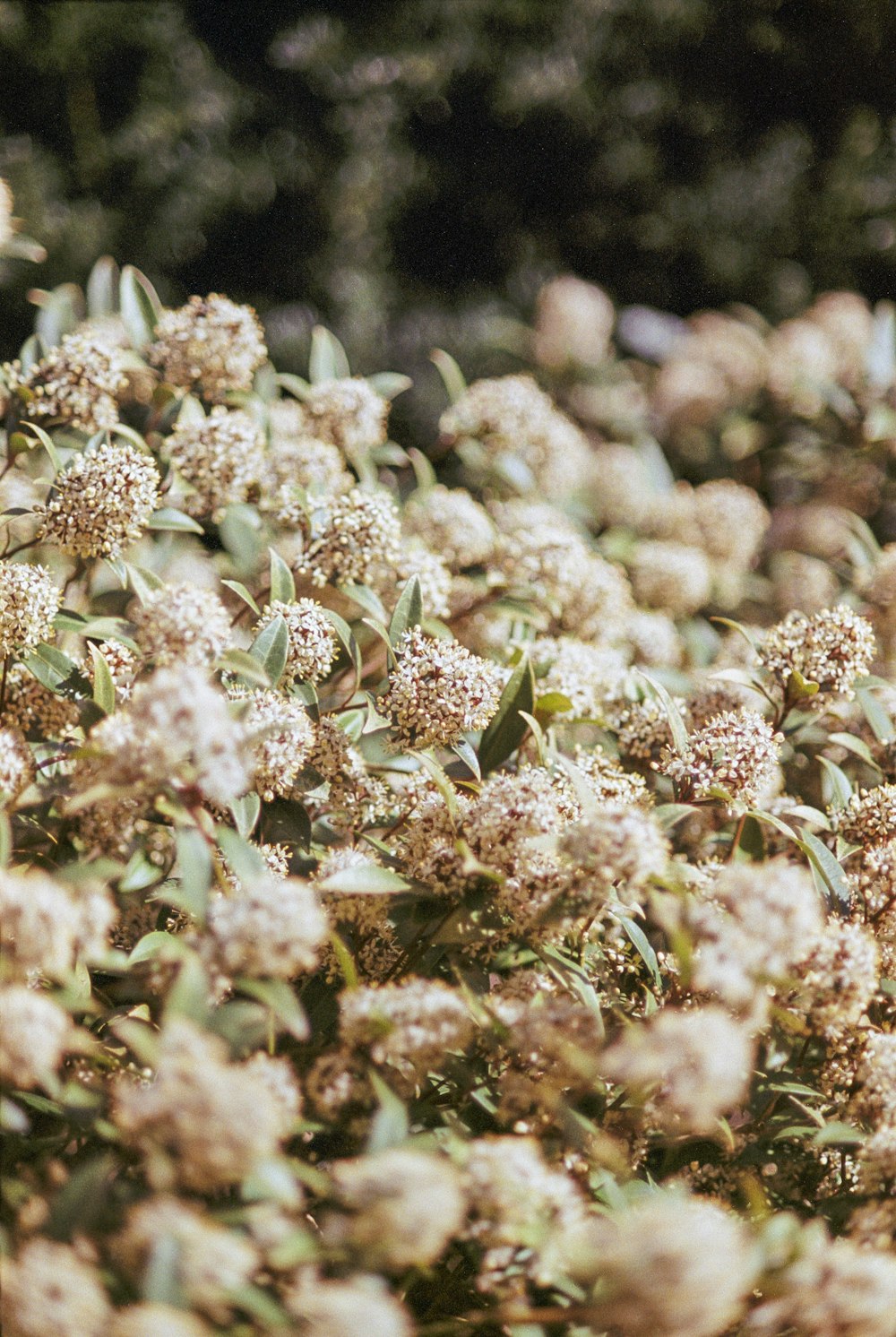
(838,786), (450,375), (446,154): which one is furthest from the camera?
(446,154)

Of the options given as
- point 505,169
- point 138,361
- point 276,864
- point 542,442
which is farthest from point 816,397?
point 276,864

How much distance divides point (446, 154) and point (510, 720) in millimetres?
2274

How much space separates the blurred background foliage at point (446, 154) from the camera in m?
2.59

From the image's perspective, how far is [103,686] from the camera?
118cm

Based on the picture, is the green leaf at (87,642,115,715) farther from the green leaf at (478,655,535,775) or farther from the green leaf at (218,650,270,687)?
the green leaf at (478,655,535,775)

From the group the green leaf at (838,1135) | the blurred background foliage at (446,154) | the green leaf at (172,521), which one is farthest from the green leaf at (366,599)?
the blurred background foliage at (446,154)

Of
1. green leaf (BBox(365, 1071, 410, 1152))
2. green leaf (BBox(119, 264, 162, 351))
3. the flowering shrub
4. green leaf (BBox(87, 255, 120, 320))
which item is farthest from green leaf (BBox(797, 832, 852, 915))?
green leaf (BBox(87, 255, 120, 320))

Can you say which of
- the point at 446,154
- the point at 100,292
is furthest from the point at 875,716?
the point at 446,154

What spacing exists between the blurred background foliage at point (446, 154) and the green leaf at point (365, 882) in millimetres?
1919

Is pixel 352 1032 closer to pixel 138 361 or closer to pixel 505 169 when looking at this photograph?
pixel 138 361

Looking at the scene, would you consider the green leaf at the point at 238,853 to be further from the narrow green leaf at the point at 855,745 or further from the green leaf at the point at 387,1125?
the narrow green leaf at the point at 855,745

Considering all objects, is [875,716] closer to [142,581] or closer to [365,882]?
[365,882]

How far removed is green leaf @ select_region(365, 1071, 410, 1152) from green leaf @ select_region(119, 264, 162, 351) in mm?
1369

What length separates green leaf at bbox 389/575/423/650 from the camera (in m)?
1.40
